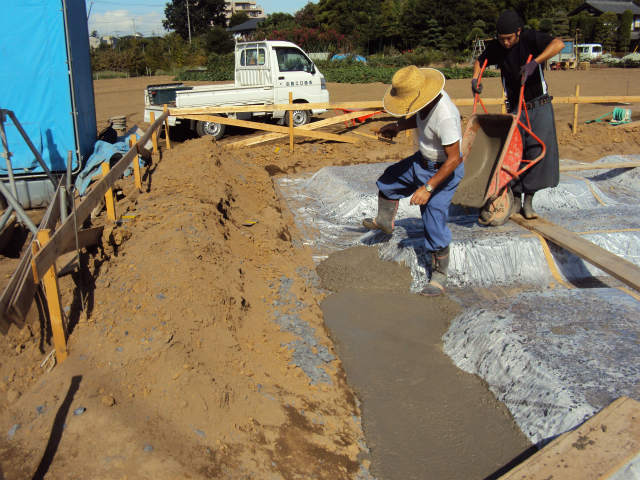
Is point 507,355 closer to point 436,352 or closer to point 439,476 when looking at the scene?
point 436,352

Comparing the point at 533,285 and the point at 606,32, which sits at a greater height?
the point at 606,32

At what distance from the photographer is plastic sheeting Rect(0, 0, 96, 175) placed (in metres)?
8.65

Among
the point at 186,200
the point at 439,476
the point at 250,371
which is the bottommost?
the point at 439,476

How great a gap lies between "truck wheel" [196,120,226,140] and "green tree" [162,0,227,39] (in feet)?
198

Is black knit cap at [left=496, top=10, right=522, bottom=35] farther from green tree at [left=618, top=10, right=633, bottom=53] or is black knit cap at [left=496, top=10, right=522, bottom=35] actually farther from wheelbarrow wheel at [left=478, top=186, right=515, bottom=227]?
green tree at [left=618, top=10, right=633, bottom=53]

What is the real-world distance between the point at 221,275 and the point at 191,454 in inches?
81.7

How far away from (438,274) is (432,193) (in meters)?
0.76

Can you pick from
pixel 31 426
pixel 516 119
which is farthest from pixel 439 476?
pixel 516 119

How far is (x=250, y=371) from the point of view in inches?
133

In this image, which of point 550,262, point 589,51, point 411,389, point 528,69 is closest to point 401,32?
point 589,51

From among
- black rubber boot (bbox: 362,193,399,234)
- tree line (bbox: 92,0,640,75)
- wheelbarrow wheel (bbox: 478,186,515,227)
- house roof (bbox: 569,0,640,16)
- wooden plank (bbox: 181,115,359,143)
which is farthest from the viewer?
house roof (bbox: 569,0,640,16)

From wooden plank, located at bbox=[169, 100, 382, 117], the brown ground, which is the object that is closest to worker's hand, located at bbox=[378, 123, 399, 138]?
the brown ground

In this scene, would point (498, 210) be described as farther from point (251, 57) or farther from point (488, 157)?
point (251, 57)

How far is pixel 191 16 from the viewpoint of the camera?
225 ft
